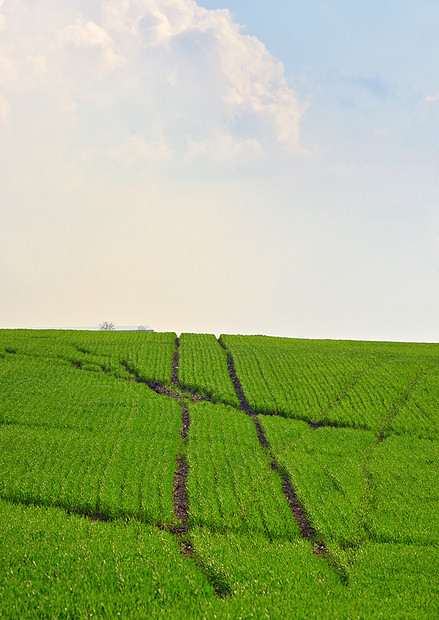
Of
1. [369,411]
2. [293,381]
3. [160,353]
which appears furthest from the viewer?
[160,353]

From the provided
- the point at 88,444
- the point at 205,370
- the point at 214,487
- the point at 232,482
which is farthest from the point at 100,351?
the point at 214,487

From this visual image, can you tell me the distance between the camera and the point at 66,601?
1333cm

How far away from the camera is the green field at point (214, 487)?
14406 mm

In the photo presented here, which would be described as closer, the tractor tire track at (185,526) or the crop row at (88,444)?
the tractor tire track at (185,526)

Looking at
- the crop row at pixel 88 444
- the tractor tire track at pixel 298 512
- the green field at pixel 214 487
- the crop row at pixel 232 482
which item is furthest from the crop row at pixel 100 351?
the tractor tire track at pixel 298 512

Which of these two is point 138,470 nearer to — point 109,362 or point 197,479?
point 197,479

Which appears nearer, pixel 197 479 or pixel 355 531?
pixel 355 531

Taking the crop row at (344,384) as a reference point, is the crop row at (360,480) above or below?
below

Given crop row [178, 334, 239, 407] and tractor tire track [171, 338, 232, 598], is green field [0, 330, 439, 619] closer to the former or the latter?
tractor tire track [171, 338, 232, 598]

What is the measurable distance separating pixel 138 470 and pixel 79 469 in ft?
10.8

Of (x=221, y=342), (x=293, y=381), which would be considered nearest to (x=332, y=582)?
(x=293, y=381)

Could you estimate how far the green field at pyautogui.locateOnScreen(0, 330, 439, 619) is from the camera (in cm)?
1441

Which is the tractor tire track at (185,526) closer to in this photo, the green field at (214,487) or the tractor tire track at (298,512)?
the green field at (214,487)

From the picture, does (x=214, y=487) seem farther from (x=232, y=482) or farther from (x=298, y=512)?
(x=298, y=512)
